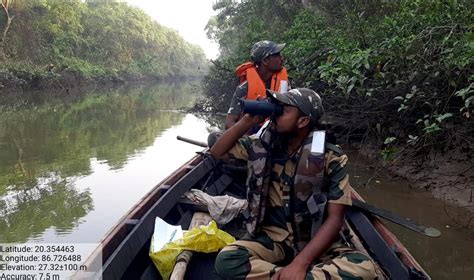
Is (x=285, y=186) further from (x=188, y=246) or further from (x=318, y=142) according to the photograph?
(x=188, y=246)

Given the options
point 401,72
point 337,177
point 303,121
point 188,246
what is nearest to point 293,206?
point 337,177

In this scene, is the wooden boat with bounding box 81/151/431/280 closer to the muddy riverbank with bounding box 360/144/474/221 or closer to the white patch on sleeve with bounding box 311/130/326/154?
the white patch on sleeve with bounding box 311/130/326/154

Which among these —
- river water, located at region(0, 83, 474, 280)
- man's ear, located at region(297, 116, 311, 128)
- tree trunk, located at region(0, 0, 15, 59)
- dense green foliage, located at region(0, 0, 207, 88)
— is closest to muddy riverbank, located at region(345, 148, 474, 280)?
river water, located at region(0, 83, 474, 280)

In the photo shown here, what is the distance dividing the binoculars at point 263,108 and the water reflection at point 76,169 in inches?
109

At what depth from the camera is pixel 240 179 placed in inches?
157

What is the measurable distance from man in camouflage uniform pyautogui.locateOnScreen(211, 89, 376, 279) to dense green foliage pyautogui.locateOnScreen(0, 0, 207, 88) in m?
22.3

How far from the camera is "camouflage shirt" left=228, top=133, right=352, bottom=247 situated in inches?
80.0

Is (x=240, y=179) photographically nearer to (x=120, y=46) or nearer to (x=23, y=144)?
(x=23, y=144)

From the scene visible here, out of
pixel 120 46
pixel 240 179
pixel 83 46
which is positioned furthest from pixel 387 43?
pixel 120 46

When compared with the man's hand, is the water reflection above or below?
below

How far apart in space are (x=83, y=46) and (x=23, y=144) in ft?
93.9

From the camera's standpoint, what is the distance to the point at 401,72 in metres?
5.04

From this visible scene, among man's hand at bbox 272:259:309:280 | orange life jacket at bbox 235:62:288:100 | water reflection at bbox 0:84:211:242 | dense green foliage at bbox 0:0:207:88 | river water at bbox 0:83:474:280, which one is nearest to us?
man's hand at bbox 272:259:309:280

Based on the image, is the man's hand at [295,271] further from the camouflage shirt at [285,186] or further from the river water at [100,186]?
the river water at [100,186]
